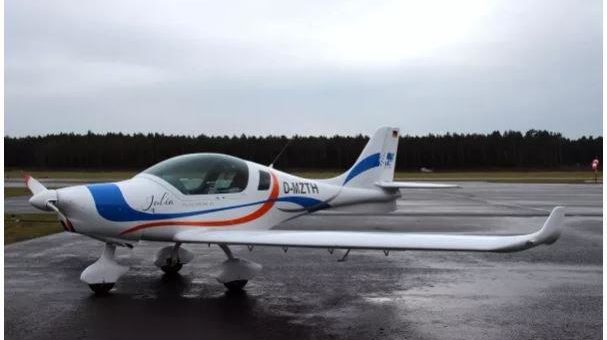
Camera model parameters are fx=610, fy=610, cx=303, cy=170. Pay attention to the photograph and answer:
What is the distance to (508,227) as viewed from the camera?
48.2 feet

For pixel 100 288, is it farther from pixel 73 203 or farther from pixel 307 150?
pixel 307 150

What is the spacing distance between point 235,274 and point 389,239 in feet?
7.04

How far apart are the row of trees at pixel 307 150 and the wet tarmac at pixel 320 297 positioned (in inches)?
3143

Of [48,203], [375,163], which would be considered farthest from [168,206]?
[375,163]

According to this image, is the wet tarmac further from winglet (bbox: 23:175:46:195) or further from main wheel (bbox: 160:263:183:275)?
winglet (bbox: 23:175:46:195)

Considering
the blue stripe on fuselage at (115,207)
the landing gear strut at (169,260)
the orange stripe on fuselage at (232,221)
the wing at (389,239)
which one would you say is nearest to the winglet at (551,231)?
the wing at (389,239)

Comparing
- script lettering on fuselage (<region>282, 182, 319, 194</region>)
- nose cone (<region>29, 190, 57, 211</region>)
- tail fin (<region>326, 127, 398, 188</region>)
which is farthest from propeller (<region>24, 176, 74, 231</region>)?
tail fin (<region>326, 127, 398, 188</region>)

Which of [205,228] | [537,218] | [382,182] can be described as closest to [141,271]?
[205,228]

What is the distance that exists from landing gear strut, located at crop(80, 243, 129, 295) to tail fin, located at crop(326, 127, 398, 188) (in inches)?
170

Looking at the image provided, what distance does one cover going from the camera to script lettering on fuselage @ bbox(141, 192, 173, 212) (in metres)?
7.30

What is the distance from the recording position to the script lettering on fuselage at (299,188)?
8.97 m

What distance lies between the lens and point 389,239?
21.0 ft

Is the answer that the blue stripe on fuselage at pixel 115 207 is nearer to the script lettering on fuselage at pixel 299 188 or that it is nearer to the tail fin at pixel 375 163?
the script lettering on fuselage at pixel 299 188

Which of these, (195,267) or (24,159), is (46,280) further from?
(24,159)
